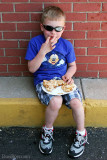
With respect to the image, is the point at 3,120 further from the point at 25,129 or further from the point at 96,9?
the point at 96,9

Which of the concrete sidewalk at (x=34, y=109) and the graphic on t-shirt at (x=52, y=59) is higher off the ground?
Answer: the graphic on t-shirt at (x=52, y=59)

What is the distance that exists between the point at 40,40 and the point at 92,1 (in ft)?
2.74

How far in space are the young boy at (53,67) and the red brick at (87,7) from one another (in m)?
0.29

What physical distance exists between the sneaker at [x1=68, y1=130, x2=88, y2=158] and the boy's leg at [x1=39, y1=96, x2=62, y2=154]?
0.23 m

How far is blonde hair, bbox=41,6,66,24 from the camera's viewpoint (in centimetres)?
263

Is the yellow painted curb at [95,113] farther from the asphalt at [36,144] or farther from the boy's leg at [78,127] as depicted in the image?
the boy's leg at [78,127]

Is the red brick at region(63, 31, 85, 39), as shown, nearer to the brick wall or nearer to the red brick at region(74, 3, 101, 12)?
the brick wall

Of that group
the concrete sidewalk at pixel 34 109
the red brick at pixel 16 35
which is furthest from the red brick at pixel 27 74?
the red brick at pixel 16 35

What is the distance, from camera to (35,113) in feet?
8.94

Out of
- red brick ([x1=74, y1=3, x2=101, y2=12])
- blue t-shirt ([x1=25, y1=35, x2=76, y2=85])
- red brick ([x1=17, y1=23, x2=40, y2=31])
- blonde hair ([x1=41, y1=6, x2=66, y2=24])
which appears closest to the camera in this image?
blonde hair ([x1=41, y1=6, x2=66, y2=24])

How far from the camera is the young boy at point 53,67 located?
248cm

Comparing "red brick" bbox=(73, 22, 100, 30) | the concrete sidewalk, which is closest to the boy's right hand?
"red brick" bbox=(73, 22, 100, 30)

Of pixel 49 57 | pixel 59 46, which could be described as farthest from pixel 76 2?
pixel 49 57

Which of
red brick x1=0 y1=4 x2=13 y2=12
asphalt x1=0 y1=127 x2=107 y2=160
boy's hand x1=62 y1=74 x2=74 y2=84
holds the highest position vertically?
red brick x1=0 y1=4 x2=13 y2=12
